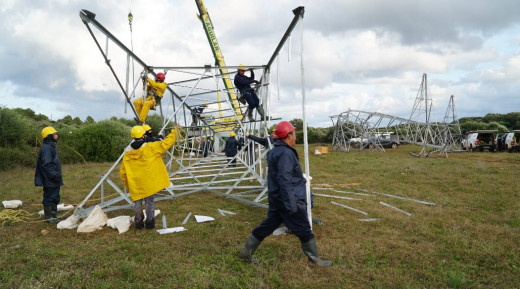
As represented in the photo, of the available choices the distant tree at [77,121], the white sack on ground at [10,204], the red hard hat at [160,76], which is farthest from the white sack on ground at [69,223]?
the distant tree at [77,121]

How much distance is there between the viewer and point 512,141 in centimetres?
2192

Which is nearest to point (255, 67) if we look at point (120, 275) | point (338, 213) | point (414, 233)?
point (338, 213)

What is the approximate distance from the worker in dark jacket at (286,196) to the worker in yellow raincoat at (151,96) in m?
4.00

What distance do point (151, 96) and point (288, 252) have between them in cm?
470

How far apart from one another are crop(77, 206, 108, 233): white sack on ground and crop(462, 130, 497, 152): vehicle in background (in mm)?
27468

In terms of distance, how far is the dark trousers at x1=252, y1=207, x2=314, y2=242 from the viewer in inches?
145

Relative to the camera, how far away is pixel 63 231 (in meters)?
5.33

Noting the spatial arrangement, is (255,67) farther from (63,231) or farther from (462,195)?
(462,195)

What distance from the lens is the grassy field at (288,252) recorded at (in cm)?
346

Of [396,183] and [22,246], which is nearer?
[22,246]

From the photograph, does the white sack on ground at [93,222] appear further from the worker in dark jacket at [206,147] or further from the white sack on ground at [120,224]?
the worker in dark jacket at [206,147]

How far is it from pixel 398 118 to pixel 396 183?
16736 mm

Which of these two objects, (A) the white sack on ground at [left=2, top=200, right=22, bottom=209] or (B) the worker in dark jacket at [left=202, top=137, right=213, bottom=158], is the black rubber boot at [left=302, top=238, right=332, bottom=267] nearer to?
(A) the white sack on ground at [left=2, top=200, right=22, bottom=209]

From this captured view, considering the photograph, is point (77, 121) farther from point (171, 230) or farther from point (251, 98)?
point (171, 230)
